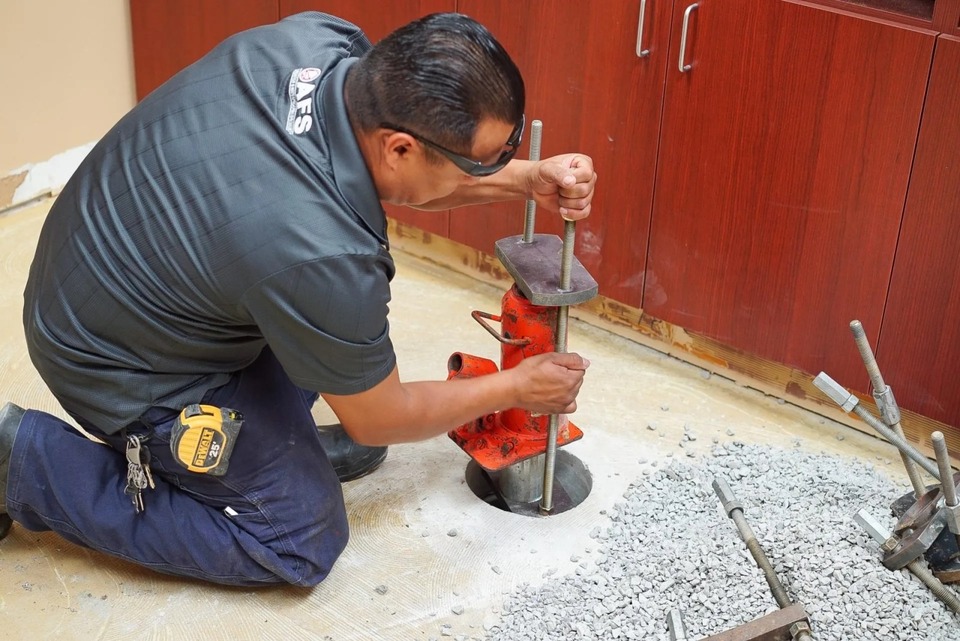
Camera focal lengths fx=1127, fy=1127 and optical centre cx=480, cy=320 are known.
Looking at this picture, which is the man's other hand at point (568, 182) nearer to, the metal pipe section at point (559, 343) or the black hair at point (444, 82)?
the metal pipe section at point (559, 343)

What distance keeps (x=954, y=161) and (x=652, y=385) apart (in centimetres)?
93

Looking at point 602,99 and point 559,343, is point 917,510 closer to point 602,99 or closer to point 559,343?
point 559,343

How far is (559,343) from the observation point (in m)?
2.18

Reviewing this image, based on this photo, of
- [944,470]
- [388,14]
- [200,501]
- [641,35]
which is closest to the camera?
[944,470]

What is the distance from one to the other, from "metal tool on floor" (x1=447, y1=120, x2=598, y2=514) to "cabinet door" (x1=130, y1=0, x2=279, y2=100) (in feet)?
4.84

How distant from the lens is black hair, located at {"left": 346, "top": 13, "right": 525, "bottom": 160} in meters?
1.68

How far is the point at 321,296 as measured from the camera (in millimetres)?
1775

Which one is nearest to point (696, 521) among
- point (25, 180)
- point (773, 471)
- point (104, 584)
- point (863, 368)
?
point (773, 471)

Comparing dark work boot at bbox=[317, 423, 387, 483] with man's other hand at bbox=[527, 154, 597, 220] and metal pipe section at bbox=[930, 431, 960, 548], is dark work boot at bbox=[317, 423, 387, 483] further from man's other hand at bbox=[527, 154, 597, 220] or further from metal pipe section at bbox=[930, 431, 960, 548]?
metal pipe section at bbox=[930, 431, 960, 548]

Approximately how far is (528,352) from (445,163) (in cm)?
59

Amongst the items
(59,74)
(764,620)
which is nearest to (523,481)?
(764,620)

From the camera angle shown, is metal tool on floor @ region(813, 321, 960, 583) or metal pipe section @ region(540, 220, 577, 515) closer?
metal tool on floor @ region(813, 321, 960, 583)

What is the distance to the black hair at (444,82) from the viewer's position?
1685 mm

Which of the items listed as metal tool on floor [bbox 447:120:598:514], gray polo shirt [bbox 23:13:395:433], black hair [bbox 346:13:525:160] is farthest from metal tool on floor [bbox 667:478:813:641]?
black hair [bbox 346:13:525:160]
